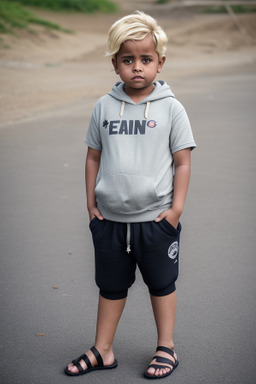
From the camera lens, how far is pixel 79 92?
13.2 metres

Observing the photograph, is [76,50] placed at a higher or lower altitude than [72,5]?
lower

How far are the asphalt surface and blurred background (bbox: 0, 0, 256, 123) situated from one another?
3948 mm

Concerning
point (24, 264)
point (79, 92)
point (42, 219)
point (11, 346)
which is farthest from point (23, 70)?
point (11, 346)

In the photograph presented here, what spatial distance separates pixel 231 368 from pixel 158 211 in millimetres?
874

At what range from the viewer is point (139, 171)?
2.72 metres

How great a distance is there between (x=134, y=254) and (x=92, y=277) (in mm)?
1353

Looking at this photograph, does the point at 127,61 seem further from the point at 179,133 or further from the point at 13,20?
the point at 13,20

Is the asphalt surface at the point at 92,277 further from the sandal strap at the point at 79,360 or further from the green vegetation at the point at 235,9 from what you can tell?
the green vegetation at the point at 235,9

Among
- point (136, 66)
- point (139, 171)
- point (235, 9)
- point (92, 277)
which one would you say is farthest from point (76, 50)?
point (139, 171)

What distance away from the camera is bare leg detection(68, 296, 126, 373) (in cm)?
295

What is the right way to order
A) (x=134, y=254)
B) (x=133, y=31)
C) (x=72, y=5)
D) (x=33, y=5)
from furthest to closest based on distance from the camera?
(x=72, y=5) → (x=33, y=5) → (x=134, y=254) → (x=133, y=31)

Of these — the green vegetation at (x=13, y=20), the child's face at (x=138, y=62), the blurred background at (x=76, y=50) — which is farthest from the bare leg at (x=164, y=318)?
the green vegetation at (x=13, y=20)

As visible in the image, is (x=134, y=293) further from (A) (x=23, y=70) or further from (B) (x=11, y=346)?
(A) (x=23, y=70)

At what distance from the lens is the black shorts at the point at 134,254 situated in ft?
9.16
